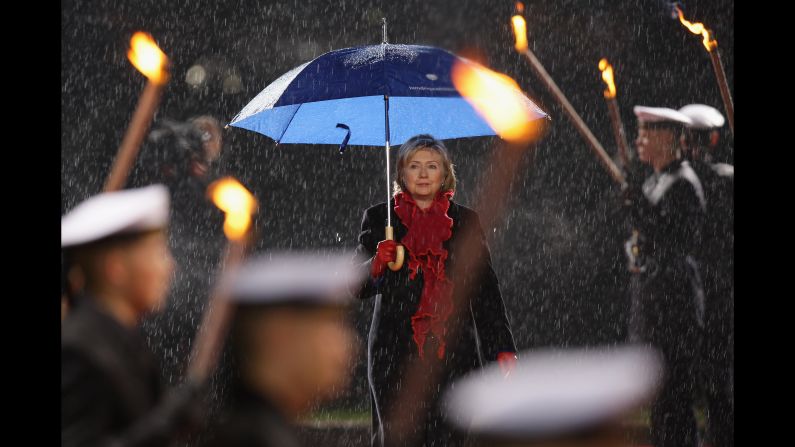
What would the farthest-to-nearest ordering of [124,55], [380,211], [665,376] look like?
[124,55] < [665,376] < [380,211]

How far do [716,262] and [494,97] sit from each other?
9.58 feet

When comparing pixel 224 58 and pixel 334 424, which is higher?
pixel 224 58

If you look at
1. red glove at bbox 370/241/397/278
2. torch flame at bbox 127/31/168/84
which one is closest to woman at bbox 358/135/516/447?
red glove at bbox 370/241/397/278

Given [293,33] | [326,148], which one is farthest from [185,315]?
[293,33]

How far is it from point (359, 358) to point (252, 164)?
158 cm

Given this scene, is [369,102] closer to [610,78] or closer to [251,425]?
[610,78]

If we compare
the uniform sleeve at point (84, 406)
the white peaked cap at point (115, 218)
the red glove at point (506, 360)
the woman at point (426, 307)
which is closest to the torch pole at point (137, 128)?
the woman at point (426, 307)

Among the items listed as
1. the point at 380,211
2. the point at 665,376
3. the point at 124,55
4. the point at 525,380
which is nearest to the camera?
the point at 525,380

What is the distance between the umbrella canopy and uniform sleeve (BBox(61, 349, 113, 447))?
2027mm

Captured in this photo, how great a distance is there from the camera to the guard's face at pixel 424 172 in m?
3.93

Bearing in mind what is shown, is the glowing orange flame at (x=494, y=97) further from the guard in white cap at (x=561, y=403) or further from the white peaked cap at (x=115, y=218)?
the guard in white cap at (x=561, y=403)

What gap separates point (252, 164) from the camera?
20.9 ft

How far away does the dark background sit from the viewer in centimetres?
628

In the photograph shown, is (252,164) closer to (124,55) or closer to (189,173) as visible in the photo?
(189,173)
